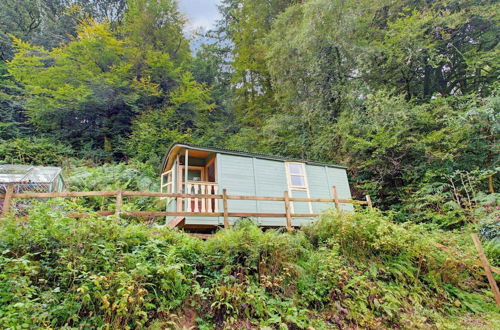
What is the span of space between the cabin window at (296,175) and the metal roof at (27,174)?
7.82 metres

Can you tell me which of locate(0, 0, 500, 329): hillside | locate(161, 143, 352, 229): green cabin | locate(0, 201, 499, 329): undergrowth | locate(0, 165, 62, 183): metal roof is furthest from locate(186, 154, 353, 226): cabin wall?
locate(0, 165, 62, 183): metal roof

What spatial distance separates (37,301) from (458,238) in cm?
799

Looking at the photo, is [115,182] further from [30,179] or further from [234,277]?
[234,277]

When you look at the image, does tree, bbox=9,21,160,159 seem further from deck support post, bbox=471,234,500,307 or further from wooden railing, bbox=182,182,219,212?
deck support post, bbox=471,234,500,307

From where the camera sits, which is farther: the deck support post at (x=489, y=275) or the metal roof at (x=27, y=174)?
the metal roof at (x=27, y=174)

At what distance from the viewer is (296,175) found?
8570mm

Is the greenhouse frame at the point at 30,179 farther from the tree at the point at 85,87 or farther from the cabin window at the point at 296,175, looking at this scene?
the cabin window at the point at 296,175

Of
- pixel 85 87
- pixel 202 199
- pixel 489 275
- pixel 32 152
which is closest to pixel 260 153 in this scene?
pixel 202 199

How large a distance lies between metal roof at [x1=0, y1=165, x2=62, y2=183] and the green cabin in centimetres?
376

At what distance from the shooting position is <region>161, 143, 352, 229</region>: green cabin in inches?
285

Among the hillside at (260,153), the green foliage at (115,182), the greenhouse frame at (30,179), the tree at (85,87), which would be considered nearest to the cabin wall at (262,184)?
the hillside at (260,153)

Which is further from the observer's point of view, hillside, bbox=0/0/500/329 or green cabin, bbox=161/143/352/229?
green cabin, bbox=161/143/352/229

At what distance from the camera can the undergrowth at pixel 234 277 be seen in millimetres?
3025

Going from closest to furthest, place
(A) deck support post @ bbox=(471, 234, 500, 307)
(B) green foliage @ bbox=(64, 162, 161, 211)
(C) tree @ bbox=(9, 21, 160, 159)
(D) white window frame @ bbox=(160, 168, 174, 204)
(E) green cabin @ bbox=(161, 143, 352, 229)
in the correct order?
(A) deck support post @ bbox=(471, 234, 500, 307), (E) green cabin @ bbox=(161, 143, 352, 229), (D) white window frame @ bbox=(160, 168, 174, 204), (B) green foliage @ bbox=(64, 162, 161, 211), (C) tree @ bbox=(9, 21, 160, 159)
